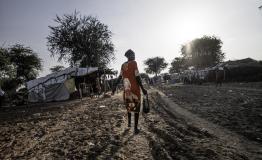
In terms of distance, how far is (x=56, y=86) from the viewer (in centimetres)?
2536

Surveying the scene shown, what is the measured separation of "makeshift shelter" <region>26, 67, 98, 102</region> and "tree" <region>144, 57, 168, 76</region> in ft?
291

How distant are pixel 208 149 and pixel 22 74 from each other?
60520 mm

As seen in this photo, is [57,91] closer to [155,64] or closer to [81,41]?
[81,41]

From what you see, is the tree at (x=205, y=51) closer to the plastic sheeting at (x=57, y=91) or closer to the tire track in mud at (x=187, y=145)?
the plastic sheeting at (x=57, y=91)

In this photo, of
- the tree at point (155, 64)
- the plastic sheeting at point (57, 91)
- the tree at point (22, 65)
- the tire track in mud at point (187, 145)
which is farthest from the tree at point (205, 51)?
the tire track in mud at point (187, 145)

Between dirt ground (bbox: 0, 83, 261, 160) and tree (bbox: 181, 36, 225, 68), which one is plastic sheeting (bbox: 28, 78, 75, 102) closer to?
dirt ground (bbox: 0, 83, 261, 160)

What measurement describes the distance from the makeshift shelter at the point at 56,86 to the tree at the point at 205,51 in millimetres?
59201

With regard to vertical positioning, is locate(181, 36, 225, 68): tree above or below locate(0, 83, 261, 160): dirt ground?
above

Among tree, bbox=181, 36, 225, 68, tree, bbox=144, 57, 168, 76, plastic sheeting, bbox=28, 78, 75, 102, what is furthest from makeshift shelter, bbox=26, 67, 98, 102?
tree, bbox=144, 57, 168, 76

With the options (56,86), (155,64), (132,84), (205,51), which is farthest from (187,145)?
(155,64)

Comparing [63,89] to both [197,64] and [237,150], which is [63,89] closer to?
[237,150]

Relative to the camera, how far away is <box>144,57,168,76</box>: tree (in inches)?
4560

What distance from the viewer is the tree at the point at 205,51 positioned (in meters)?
78.9

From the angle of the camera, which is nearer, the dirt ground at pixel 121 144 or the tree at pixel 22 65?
the dirt ground at pixel 121 144
